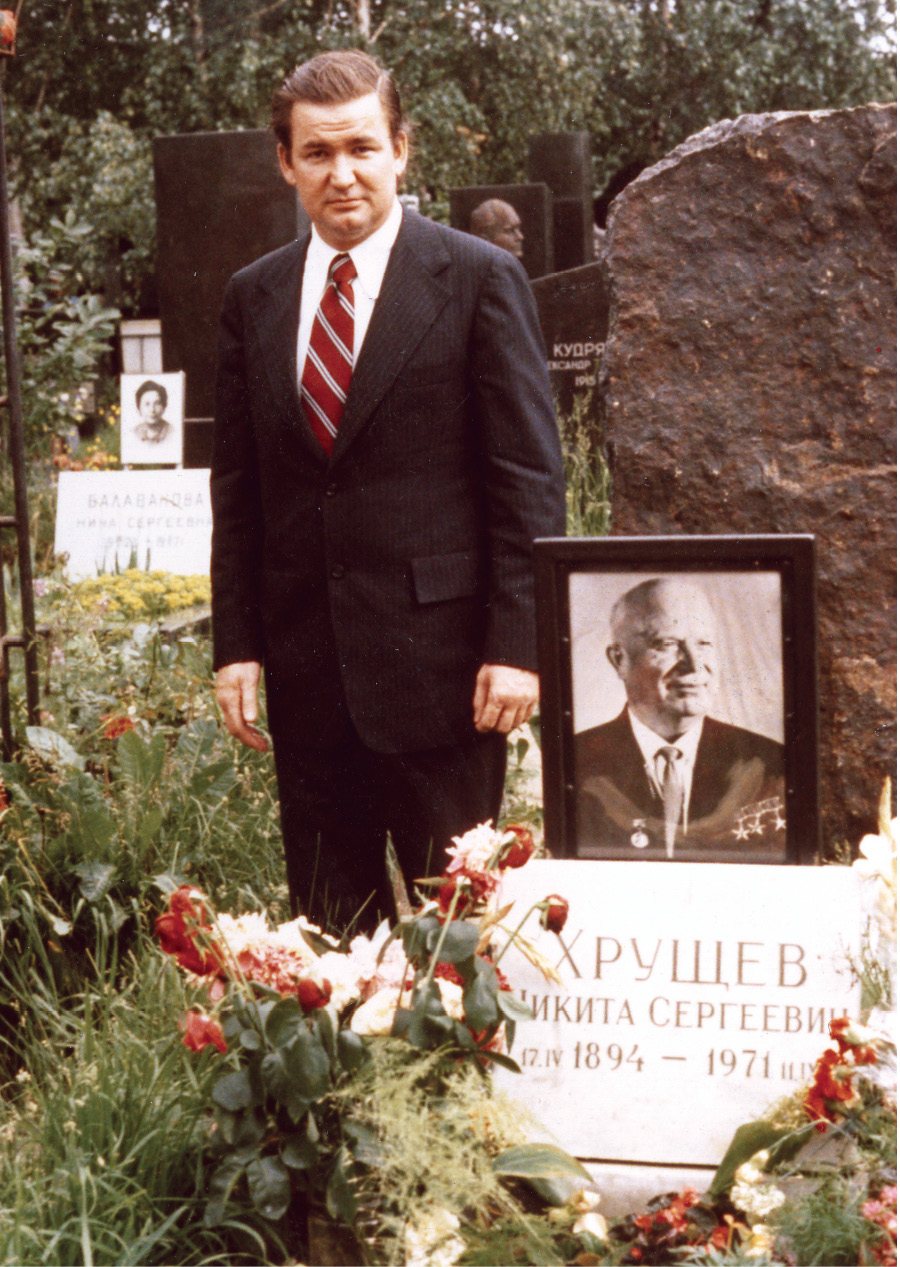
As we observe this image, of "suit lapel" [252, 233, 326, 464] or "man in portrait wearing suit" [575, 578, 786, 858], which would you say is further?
"suit lapel" [252, 233, 326, 464]

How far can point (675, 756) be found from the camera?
7.20 ft

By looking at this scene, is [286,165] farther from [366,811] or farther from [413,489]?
[366,811]

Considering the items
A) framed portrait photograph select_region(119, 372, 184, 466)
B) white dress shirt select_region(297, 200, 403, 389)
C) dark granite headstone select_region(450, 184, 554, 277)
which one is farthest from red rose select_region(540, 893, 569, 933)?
dark granite headstone select_region(450, 184, 554, 277)

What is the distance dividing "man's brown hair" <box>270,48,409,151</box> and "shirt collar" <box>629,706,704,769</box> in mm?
1016

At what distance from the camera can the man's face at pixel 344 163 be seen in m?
2.21

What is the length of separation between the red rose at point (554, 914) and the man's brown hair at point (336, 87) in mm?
1230

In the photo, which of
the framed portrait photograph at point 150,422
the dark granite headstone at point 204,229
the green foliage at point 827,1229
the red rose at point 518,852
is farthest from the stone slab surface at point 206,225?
the green foliage at point 827,1229

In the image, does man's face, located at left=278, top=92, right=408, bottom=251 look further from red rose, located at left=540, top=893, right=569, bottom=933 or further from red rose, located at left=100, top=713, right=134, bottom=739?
red rose, located at left=100, top=713, right=134, bottom=739

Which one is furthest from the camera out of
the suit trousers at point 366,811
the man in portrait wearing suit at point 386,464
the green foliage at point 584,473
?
the green foliage at point 584,473

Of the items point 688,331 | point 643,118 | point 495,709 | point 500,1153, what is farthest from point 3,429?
point 643,118

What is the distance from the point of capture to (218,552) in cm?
249

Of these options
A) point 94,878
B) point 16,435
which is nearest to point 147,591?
point 16,435

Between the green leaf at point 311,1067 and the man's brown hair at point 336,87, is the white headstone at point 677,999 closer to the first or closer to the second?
the green leaf at point 311,1067

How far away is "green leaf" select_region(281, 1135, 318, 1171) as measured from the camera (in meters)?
1.74
